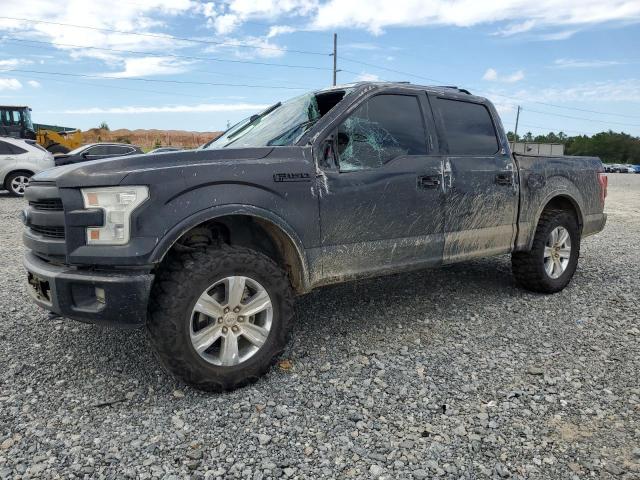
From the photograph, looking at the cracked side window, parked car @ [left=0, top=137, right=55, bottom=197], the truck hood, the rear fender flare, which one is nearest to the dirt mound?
parked car @ [left=0, top=137, right=55, bottom=197]

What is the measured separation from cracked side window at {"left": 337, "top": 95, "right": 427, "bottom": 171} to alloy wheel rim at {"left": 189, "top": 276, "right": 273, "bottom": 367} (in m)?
1.09

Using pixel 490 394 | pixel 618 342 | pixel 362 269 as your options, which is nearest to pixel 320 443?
pixel 490 394

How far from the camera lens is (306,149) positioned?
3.38 metres

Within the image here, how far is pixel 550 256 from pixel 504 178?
43.9 inches

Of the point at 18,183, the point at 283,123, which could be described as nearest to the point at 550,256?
the point at 283,123

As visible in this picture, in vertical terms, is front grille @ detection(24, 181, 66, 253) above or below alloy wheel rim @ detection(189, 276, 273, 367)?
above

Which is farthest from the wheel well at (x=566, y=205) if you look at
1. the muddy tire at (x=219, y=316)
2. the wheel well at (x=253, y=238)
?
the muddy tire at (x=219, y=316)

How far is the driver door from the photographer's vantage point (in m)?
3.48

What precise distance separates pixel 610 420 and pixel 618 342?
4.39 feet

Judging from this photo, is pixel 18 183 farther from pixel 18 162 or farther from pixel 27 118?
pixel 27 118

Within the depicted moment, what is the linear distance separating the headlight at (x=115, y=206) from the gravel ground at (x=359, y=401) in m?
0.99

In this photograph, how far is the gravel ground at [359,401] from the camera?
7.97 feet

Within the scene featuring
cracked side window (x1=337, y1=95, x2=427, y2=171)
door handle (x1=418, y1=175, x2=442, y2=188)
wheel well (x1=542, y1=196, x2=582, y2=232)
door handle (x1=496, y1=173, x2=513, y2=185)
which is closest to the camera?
cracked side window (x1=337, y1=95, x2=427, y2=171)

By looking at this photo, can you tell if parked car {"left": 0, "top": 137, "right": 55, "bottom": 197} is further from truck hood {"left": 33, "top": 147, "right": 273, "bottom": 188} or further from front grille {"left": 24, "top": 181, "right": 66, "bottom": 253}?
truck hood {"left": 33, "top": 147, "right": 273, "bottom": 188}
